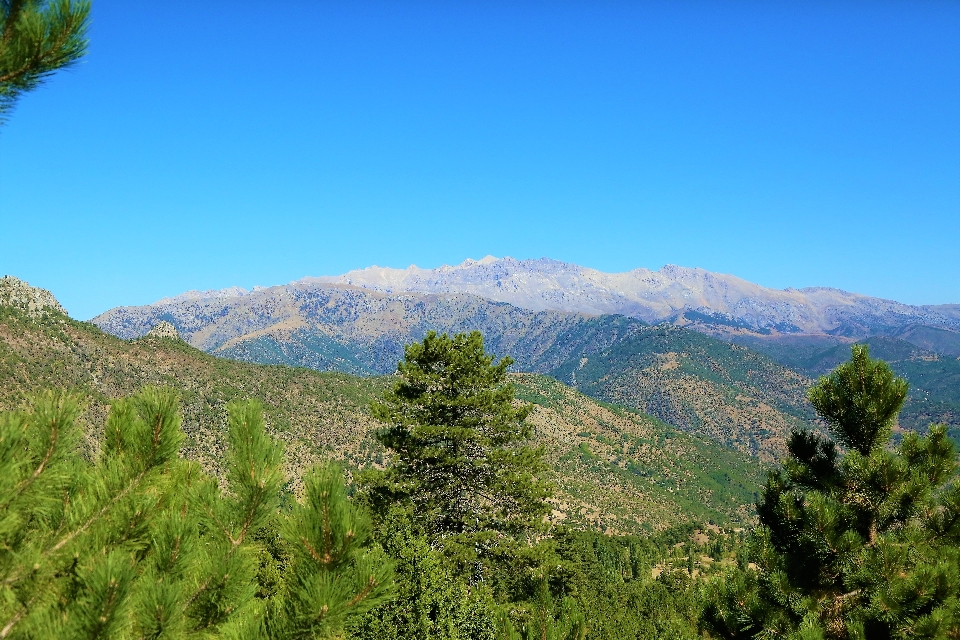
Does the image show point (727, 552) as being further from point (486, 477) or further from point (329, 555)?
point (329, 555)

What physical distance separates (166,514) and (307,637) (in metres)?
1.29

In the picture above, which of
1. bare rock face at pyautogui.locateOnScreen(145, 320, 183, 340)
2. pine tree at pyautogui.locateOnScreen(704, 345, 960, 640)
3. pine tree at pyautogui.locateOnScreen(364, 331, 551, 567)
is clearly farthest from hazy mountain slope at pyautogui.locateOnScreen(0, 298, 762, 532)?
pine tree at pyautogui.locateOnScreen(704, 345, 960, 640)

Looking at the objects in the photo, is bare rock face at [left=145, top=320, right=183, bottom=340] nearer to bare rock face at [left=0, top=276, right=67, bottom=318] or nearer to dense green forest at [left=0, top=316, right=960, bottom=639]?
bare rock face at [left=0, top=276, right=67, bottom=318]

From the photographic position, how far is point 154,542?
11.7 ft

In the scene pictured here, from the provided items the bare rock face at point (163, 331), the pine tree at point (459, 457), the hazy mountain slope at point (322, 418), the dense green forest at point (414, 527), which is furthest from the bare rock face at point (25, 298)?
the pine tree at point (459, 457)

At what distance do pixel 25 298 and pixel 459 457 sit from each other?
5187 inches

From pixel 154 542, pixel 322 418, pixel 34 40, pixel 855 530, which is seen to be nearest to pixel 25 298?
pixel 322 418

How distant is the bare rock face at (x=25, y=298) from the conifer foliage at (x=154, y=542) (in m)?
132

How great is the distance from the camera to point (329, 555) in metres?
3.44

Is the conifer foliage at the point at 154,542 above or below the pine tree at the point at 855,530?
above

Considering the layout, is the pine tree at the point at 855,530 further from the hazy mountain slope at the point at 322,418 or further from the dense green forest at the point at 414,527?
the hazy mountain slope at the point at 322,418

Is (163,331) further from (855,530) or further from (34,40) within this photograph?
(855,530)

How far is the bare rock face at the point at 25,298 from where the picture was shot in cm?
10731

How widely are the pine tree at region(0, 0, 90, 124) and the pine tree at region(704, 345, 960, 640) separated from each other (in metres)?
10.5
